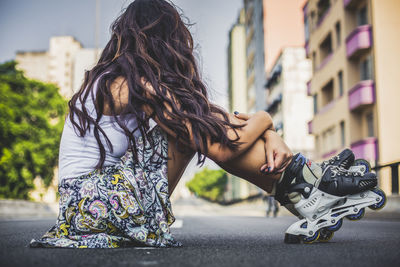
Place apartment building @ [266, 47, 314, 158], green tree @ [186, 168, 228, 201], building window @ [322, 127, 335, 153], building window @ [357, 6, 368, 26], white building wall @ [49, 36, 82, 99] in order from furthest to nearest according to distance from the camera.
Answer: green tree @ [186, 168, 228, 201] < white building wall @ [49, 36, 82, 99] < apartment building @ [266, 47, 314, 158] < building window @ [322, 127, 335, 153] < building window @ [357, 6, 368, 26]

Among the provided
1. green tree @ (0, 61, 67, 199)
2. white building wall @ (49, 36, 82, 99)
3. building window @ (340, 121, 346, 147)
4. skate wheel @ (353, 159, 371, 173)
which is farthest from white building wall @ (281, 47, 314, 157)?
white building wall @ (49, 36, 82, 99)

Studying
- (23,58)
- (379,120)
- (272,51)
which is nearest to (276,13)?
(272,51)

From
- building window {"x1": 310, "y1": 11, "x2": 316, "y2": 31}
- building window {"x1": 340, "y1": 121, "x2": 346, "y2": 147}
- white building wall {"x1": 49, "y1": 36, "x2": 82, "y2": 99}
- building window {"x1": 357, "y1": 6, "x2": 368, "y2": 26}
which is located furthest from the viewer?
white building wall {"x1": 49, "y1": 36, "x2": 82, "y2": 99}

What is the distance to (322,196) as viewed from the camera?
293cm

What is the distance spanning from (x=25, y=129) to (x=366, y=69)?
86.3 ft

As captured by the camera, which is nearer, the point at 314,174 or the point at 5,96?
the point at 314,174

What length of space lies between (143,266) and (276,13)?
50.0 m

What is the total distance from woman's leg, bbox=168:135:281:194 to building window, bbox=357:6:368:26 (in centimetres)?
2299

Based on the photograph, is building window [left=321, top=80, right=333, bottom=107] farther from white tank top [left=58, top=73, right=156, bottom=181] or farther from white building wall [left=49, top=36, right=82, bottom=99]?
white building wall [left=49, top=36, right=82, bottom=99]

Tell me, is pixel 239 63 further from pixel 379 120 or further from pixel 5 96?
pixel 379 120

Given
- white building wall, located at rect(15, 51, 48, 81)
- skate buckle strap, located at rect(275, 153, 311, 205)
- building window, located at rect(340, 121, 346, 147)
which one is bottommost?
skate buckle strap, located at rect(275, 153, 311, 205)

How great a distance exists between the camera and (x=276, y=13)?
49.6 m

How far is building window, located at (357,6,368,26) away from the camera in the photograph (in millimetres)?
24047

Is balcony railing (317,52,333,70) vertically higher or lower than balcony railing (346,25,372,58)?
higher
